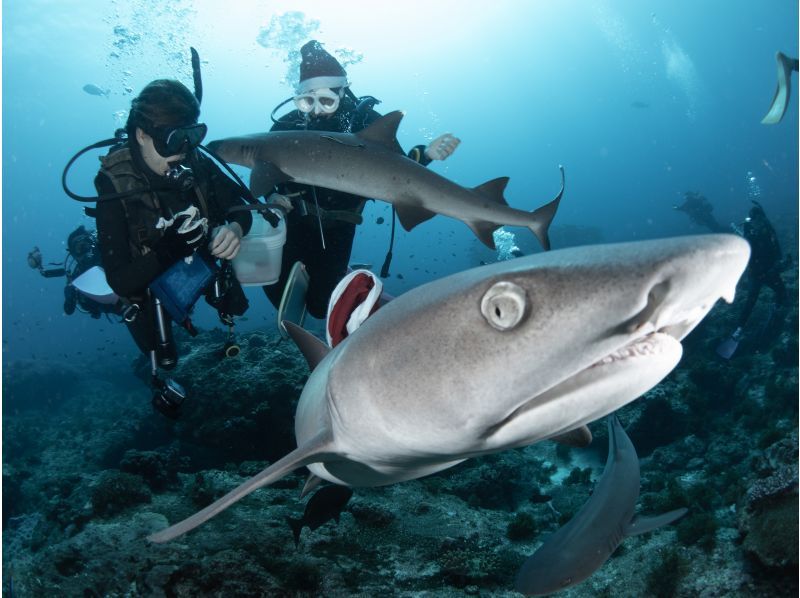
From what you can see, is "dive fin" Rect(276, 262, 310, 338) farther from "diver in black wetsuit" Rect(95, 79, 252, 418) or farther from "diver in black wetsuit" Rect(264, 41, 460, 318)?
"diver in black wetsuit" Rect(95, 79, 252, 418)

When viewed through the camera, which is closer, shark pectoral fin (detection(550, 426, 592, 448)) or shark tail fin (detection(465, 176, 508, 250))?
shark pectoral fin (detection(550, 426, 592, 448))

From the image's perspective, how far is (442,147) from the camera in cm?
520

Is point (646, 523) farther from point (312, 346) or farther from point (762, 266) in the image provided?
point (762, 266)

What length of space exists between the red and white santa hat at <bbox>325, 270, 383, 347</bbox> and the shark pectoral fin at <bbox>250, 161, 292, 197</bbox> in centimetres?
143

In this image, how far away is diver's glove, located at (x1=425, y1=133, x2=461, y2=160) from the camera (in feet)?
17.1

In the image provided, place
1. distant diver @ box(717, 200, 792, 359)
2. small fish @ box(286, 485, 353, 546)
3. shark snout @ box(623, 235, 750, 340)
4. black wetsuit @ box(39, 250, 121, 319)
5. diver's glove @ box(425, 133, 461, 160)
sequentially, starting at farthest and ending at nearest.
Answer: distant diver @ box(717, 200, 792, 359) → black wetsuit @ box(39, 250, 121, 319) → diver's glove @ box(425, 133, 461, 160) → small fish @ box(286, 485, 353, 546) → shark snout @ box(623, 235, 750, 340)

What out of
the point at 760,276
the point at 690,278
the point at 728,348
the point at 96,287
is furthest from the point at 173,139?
the point at 760,276

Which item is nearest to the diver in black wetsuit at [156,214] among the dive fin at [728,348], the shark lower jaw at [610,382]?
the shark lower jaw at [610,382]

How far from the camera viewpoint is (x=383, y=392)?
1582mm

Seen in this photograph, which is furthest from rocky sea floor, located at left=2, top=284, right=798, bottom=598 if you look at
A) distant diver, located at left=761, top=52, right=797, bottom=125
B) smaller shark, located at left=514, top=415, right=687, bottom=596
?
distant diver, located at left=761, top=52, right=797, bottom=125

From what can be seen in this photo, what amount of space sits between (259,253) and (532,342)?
12.1 ft

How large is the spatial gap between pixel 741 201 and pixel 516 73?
90.6 m

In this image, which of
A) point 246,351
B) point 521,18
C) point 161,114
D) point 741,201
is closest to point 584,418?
point 161,114

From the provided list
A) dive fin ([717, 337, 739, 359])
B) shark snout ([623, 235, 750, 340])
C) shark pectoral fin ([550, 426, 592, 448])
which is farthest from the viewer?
dive fin ([717, 337, 739, 359])
